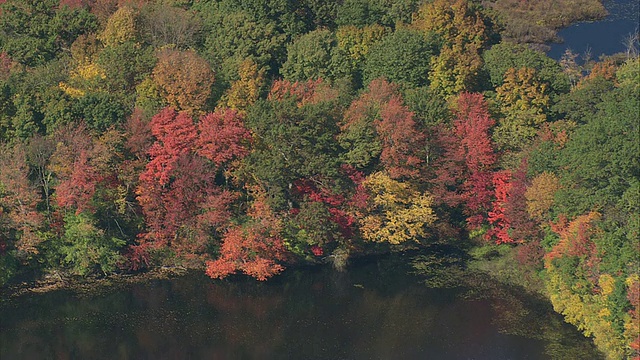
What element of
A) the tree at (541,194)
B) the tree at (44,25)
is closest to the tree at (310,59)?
the tree at (44,25)

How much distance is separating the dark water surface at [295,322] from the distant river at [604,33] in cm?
4876

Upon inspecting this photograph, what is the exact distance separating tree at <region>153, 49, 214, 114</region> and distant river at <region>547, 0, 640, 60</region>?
47.5 m

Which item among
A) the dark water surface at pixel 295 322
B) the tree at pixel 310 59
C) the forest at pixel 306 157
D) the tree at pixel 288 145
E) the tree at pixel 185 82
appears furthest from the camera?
the tree at pixel 310 59

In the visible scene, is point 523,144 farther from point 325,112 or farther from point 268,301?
point 268,301

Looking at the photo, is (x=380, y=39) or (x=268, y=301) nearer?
(x=268, y=301)

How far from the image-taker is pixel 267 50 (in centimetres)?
9412

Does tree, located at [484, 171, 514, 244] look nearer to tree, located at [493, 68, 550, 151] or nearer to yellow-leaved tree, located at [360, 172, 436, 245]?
tree, located at [493, 68, 550, 151]

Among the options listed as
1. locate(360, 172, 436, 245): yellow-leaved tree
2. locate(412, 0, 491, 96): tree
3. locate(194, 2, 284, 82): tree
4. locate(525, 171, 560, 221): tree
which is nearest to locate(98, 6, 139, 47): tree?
locate(194, 2, 284, 82): tree

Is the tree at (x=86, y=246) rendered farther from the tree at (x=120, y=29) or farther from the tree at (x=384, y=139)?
the tree at (x=120, y=29)

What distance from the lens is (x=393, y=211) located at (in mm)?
83625

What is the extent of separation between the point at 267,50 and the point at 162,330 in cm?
3000

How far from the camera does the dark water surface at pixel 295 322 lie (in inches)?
2808

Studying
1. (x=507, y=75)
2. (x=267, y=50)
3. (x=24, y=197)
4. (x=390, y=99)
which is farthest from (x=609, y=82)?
(x=24, y=197)

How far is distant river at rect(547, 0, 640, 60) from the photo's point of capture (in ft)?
400
